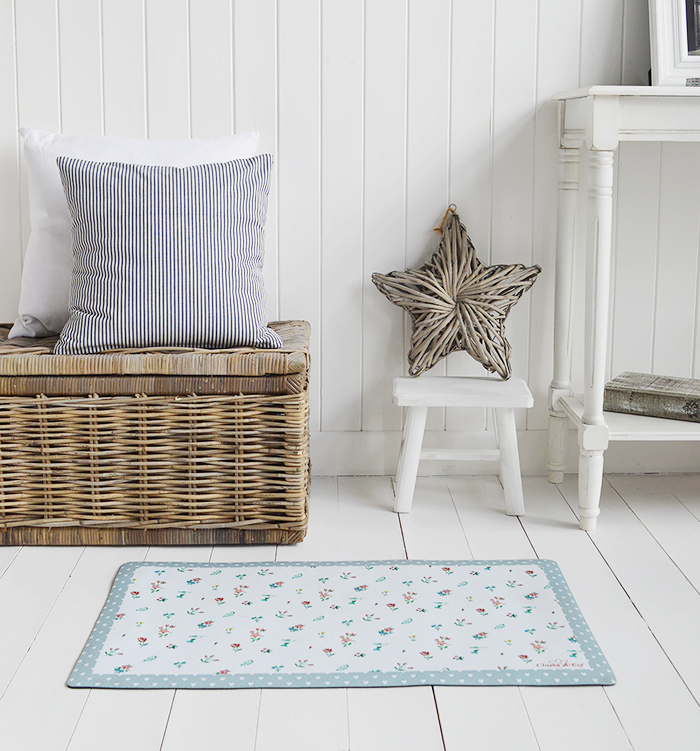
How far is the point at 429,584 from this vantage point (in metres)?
1.66

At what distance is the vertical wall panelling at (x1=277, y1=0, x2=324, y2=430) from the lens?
2.12 metres

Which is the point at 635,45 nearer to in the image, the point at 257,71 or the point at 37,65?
the point at 257,71

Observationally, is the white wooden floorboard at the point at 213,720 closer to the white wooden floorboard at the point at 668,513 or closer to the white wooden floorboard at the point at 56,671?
the white wooden floorboard at the point at 56,671

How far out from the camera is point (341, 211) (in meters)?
2.21

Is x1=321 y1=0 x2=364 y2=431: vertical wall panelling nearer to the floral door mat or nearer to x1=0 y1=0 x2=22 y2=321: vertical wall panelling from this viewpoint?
the floral door mat

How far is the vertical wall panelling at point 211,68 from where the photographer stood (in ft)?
6.91

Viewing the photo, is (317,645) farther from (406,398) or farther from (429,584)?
(406,398)

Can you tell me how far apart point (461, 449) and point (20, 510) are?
109 centimetres

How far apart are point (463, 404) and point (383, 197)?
22.8 inches

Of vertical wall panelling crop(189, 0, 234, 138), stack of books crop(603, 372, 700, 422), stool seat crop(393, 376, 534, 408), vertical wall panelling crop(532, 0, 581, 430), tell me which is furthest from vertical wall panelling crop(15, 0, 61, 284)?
stack of books crop(603, 372, 700, 422)

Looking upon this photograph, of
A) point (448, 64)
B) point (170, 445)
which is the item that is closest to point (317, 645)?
point (170, 445)

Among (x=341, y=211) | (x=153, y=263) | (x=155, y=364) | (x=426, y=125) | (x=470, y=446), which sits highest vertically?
(x=426, y=125)

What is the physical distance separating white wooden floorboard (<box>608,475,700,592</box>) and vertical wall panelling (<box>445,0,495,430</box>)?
19.1 inches

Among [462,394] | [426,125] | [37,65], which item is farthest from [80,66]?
[462,394]
